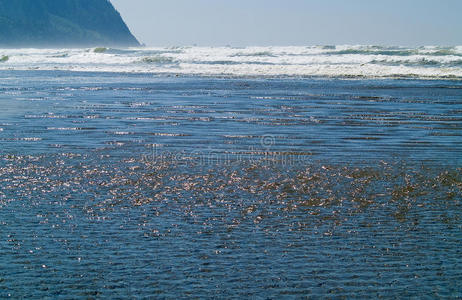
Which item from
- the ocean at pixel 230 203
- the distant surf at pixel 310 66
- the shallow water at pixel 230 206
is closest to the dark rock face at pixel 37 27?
the distant surf at pixel 310 66

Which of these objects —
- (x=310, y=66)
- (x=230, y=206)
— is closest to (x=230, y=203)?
(x=230, y=206)

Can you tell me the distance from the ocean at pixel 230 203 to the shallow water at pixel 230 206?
3 cm

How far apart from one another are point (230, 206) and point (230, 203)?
0.18 metres

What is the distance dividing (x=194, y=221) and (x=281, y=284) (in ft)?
8.48

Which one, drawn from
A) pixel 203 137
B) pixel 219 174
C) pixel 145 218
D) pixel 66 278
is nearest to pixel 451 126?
pixel 203 137

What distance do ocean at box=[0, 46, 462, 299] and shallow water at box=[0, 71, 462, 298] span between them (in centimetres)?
3

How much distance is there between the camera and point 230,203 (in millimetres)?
10086

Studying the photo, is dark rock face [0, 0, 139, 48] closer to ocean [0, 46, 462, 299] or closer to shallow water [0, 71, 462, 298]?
ocean [0, 46, 462, 299]

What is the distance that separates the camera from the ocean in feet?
23.1

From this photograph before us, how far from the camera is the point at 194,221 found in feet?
29.8

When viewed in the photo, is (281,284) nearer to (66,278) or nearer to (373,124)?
(66,278)

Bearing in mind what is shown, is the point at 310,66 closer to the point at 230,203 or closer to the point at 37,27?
the point at 230,203

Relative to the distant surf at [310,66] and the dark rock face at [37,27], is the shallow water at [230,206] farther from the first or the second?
the dark rock face at [37,27]

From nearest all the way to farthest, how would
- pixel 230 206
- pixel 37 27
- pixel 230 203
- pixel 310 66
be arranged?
pixel 230 206, pixel 230 203, pixel 310 66, pixel 37 27
